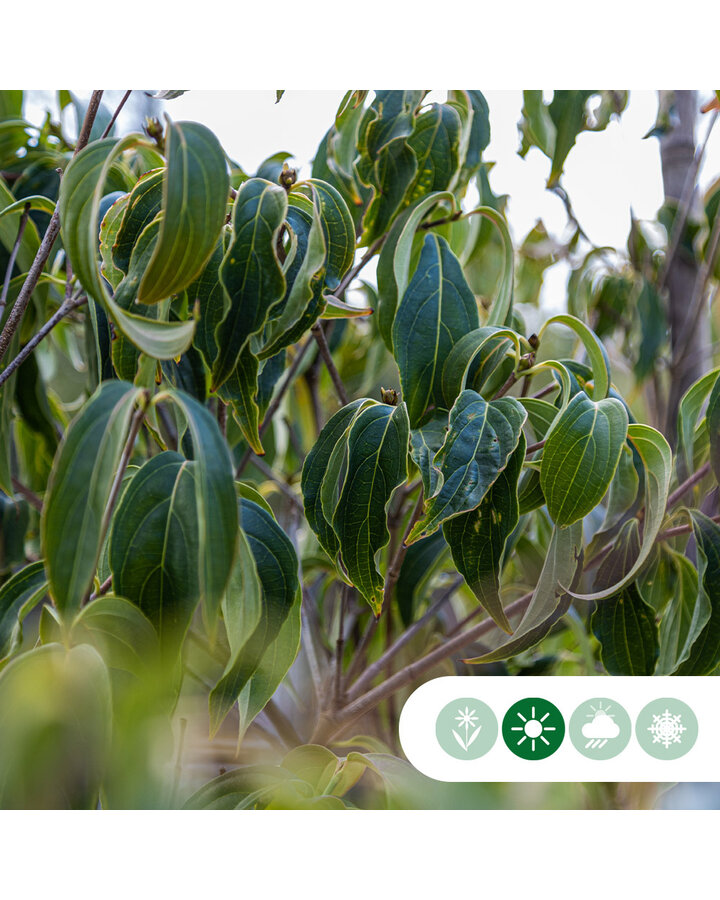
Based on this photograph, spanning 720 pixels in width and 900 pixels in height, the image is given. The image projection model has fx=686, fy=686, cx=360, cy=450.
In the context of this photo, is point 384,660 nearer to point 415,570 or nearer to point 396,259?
point 415,570

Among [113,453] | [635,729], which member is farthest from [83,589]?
[635,729]

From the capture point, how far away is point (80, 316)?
0.56 meters

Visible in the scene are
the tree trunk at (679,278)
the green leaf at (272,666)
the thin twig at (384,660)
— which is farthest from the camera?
the tree trunk at (679,278)

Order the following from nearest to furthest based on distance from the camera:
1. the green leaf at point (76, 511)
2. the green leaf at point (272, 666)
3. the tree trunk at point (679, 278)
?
the green leaf at point (76, 511) → the green leaf at point (272, 666) → the tree trunk at point (679, 278)

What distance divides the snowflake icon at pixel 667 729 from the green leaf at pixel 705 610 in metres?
0.03

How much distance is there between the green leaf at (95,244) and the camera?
11.1 inches

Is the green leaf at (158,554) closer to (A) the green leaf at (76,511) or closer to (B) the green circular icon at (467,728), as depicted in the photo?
(A) the green leaf at (76,511)

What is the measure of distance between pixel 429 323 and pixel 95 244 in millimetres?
183

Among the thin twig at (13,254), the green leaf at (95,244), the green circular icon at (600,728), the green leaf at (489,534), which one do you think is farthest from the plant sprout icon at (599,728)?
the thin twig at (13,254)

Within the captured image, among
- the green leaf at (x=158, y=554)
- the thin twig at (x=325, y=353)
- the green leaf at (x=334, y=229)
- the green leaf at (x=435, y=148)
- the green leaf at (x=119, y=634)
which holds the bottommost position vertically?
the green leaf at (x=119, y=634)

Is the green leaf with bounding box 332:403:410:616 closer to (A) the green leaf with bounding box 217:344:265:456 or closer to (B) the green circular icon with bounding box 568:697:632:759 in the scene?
(A) the green leaf with bounding box 217:344:265:456

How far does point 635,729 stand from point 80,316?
0.51 meters

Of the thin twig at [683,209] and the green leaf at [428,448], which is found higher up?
the thin twig at [683,209]
